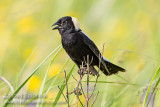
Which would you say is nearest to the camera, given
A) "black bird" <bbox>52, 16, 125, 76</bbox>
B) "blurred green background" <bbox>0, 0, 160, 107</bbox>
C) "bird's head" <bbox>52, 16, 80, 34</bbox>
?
"black bird" <bbox>52, 16, 125, 76</bbox>

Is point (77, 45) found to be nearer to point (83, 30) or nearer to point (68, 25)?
point (68, 25)

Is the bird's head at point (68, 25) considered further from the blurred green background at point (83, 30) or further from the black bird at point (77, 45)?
the blurred green background at point (83, 30)

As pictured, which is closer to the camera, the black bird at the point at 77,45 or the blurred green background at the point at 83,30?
the black bird at the point at 77,45

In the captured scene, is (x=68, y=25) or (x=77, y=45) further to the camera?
(x=68, y=25)

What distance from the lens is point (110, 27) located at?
23.2 feet

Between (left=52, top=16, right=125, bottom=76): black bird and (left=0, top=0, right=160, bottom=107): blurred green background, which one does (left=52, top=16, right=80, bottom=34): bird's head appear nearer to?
(left=52, top=16, right=125, bottom=76): black bird

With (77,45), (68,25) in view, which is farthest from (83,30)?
(77,45)

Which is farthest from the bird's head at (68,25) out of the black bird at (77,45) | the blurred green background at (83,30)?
the blurred green background at (83,30)

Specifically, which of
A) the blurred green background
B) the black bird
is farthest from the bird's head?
the blurred green background

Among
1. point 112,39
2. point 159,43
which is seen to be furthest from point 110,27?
point 159,43

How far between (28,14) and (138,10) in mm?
2096

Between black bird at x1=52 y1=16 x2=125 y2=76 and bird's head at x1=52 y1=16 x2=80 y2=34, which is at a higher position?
bird's head at x1=52 y1=16 x2=80 y2=34

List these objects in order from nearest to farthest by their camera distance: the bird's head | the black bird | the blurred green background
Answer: the black bird, the bird's head, the blurred green background

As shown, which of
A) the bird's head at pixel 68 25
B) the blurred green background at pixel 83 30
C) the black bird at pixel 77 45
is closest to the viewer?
the black bird at pixel 77 45
